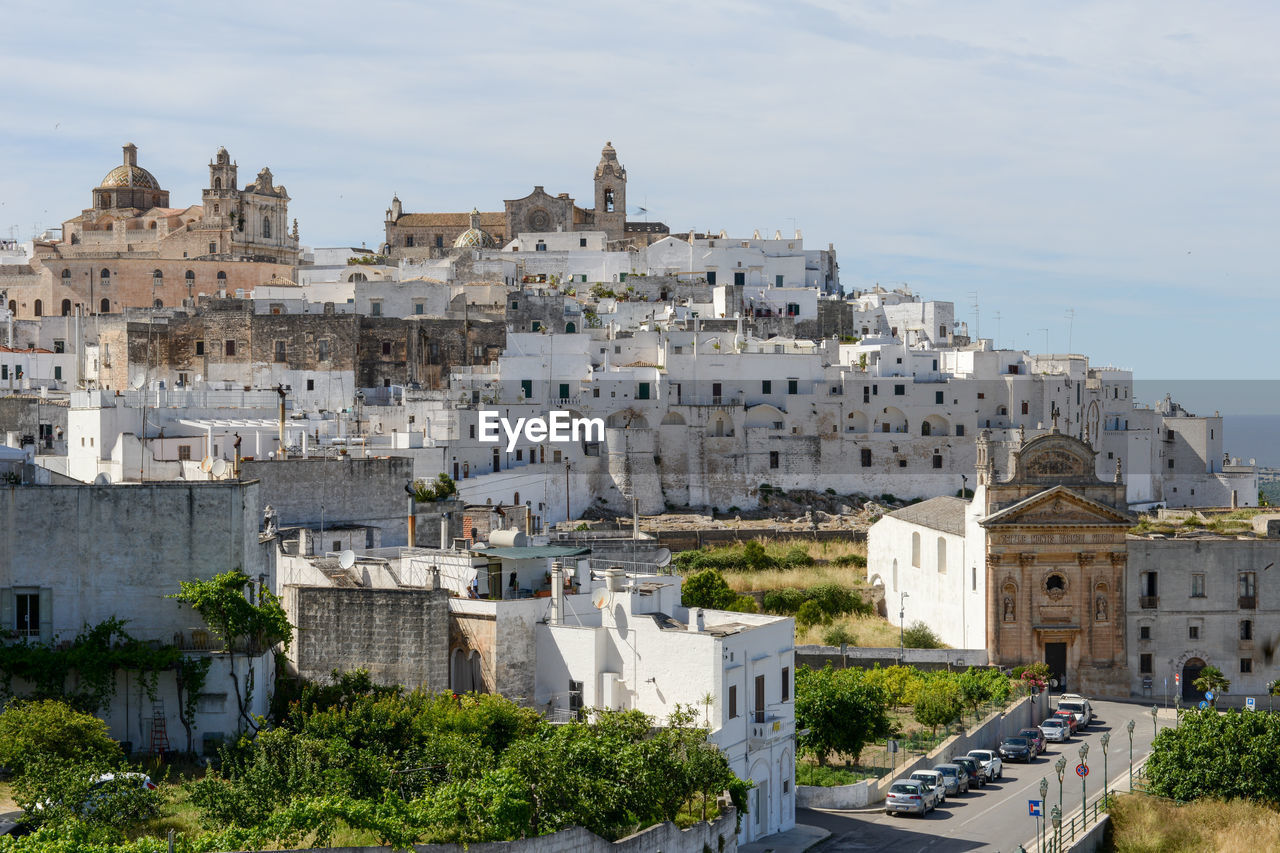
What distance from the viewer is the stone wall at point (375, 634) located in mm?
28562

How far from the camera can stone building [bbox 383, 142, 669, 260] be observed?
86938 mm

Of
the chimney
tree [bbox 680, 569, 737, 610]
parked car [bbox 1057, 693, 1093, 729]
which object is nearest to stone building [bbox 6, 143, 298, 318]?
tree [bbox 680, 569, 737, 610]

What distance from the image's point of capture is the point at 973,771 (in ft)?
109

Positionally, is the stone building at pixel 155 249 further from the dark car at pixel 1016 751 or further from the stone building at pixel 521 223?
the dark car at pixel 1016 751

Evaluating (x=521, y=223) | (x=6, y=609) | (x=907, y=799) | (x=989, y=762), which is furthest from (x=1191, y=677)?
(x=521, y=223)

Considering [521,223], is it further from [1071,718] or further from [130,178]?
[1071,718]

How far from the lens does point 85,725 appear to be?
2427cm

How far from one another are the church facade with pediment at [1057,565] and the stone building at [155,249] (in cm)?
3915

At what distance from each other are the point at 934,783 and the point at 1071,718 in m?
8.17

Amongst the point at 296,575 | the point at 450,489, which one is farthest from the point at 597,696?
the point at 450,489

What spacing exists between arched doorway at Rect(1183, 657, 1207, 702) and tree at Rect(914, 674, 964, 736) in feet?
31.2

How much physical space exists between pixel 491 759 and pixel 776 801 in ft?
21.5

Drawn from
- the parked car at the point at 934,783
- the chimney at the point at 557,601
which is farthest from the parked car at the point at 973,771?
the chimney at the point at 557,601

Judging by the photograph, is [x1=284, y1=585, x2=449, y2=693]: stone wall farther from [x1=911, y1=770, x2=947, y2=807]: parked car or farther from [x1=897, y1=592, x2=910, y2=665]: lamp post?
[x1=897, y1=592, x2=910, y2=665]: lamp post
